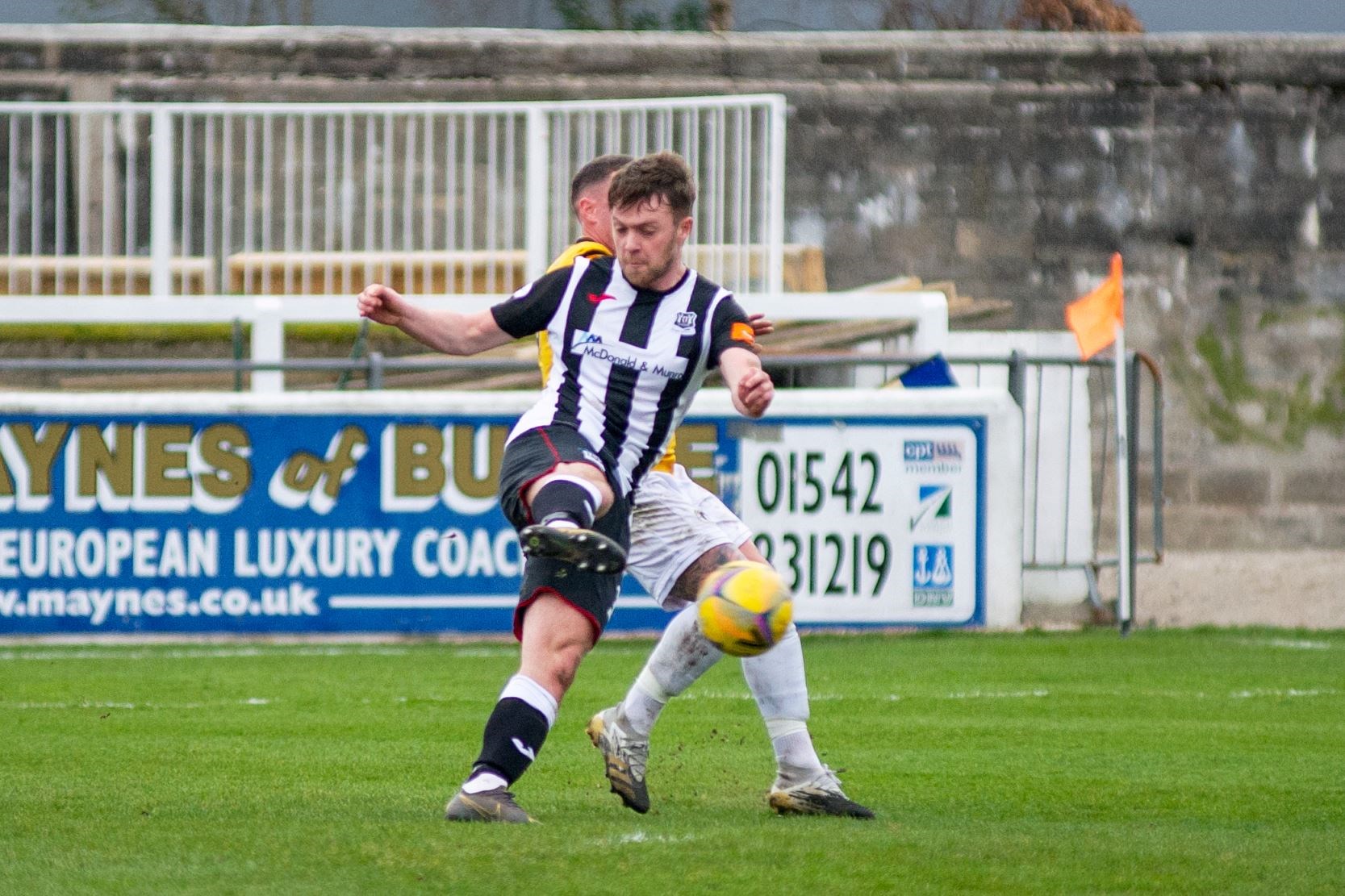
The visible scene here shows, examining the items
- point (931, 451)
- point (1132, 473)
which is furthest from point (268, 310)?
point (1132, 473)

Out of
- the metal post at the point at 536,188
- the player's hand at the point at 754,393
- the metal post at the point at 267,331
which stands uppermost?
the metal post at the point at 536,188

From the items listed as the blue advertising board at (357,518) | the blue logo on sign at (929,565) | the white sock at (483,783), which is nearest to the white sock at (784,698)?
the white sock at (483,783)

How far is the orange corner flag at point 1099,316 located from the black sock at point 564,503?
7.31 meters

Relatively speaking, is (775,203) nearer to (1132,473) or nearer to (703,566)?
(1132,473)

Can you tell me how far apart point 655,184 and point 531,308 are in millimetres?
536

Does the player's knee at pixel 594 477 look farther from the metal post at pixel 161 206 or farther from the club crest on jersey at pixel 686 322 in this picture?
the metal post at pixel 161 206

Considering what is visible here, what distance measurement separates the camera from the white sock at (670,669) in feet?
18.0

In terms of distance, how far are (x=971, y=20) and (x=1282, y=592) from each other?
6106 mm

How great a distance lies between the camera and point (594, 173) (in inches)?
240

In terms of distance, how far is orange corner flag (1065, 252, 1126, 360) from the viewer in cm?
1177

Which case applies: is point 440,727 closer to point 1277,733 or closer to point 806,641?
point 1277,733

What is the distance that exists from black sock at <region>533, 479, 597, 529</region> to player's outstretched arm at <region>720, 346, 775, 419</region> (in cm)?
46

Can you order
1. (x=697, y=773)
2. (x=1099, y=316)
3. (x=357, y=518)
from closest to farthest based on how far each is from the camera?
(x=697, y=773) → (x=357, y=518) → (x=1099, y=316)

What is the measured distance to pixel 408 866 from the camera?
14.0 ft
